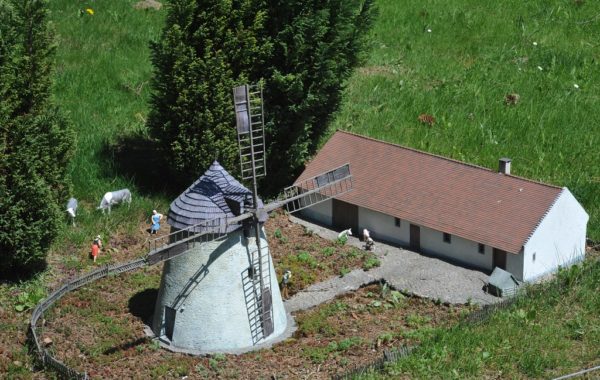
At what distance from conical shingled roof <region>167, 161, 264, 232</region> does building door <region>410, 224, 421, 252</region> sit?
6.05m

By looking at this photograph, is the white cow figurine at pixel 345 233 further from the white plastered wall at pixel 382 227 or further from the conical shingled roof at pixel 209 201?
the conical shingled roof at pixel 209 201

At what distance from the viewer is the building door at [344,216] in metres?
27.7

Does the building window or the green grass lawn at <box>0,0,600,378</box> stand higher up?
the green grass lawn at <box>0,0,600,378</box>

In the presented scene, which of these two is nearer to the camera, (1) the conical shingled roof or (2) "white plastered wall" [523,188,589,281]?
(1) the conical shingled roof

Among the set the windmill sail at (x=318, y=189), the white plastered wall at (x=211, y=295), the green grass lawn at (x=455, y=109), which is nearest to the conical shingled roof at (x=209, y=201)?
the white plastered wall at (x=211, y=295)

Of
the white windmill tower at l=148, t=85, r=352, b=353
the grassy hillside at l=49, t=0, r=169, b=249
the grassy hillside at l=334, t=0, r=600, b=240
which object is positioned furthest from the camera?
the grassy hillside at l=334, t=0, r=600, b=240

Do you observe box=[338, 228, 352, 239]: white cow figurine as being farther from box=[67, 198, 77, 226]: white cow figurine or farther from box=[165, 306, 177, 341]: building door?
box=[67, 198, 77, 226]: white cow figurine

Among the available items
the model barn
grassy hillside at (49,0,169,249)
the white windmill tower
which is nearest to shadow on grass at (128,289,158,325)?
the white windmill tower

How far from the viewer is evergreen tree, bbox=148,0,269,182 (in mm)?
26406

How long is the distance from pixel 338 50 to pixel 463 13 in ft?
44.0

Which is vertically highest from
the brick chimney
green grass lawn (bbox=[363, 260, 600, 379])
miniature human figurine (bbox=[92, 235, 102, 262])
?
the brick chimney

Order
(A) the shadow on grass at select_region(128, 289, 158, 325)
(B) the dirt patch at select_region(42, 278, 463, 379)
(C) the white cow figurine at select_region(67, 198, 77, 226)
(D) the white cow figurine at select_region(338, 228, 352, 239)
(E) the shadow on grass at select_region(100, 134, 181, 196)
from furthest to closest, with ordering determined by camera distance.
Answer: (E) the shadow on grass at select_region(100, 134, 181, 196) < (D) the white cow figurine at select_region(338, 228, 352, 239) < (C) the white cow figurine at select_region(67, 198, 77, 226) < (A) the shadow on grass at select_region(128, 289, 158, 325) < (B) the dirt patch at select_region(42, 278, 463, 379)

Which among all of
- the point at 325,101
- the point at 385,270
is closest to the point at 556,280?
the point at 385,270

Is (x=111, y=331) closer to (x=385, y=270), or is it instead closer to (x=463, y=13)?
(x=385, y=270)
